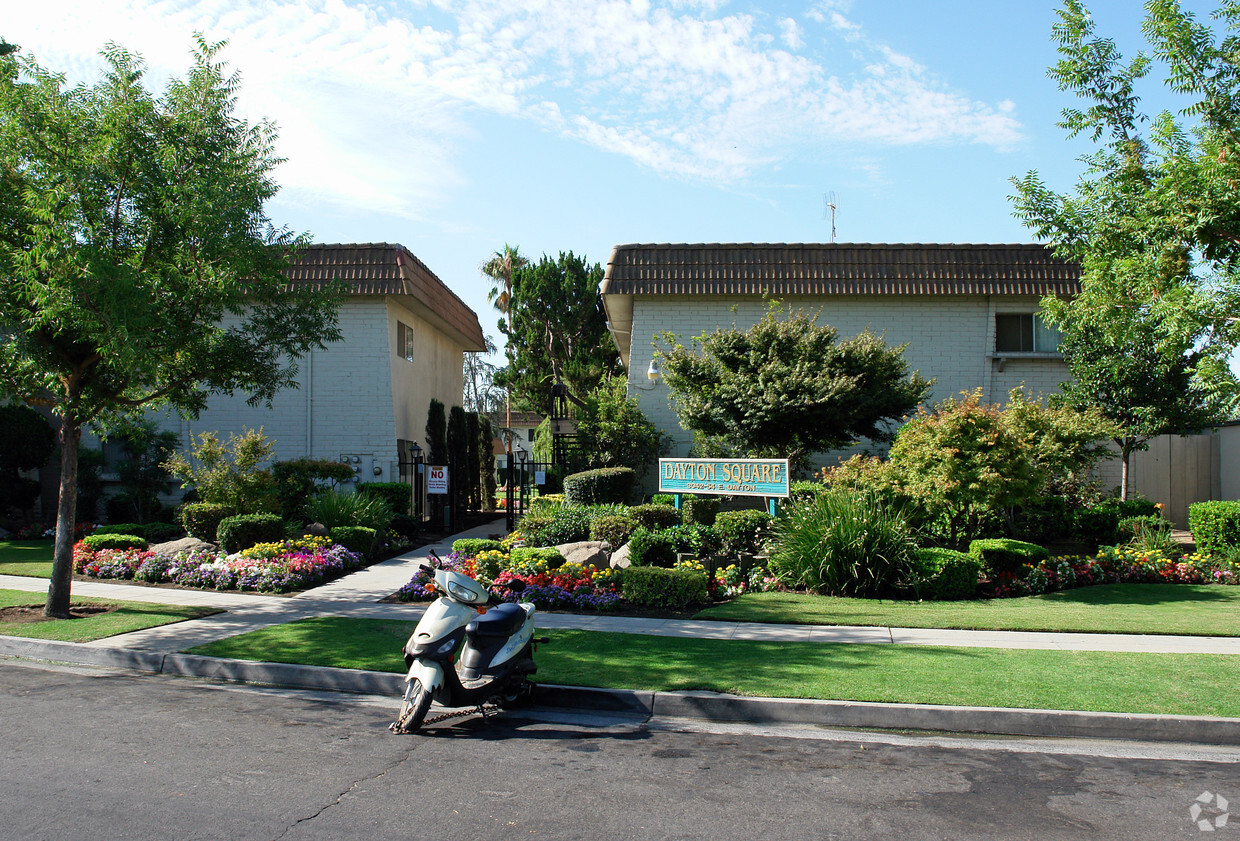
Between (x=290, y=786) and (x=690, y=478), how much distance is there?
980 centimetres

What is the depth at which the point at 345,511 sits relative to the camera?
15.4 metres

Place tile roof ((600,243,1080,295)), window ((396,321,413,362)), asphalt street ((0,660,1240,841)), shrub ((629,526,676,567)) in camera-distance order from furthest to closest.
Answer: window ((396,321,413,362)) → tile roof ((600,243,1080,295)) → shrub ((629,526,676,567)) → asphalt street ((0,660,1240,841))

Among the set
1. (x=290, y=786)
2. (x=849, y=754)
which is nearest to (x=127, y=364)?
(x=290, y=786)

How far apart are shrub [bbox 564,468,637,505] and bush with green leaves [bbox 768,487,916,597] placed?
16.7ft

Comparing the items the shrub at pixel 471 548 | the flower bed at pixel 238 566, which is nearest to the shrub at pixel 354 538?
the flower bed at pixel 238 566

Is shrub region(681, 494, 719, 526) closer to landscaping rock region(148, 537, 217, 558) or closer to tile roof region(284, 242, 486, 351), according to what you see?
landscaping rock region(148, 537, 217, 558)

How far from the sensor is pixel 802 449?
1623 cm

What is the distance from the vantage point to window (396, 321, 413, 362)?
800 inches

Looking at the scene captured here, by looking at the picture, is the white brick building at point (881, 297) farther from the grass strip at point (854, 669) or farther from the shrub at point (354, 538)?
the grass strip at point (854, 669)

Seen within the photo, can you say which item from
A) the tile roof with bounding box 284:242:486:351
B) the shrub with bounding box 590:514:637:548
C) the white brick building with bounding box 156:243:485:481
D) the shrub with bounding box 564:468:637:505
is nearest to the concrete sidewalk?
the shrub with bounding box 590:514:637:548

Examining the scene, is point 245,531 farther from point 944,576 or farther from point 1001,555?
point 1001,555

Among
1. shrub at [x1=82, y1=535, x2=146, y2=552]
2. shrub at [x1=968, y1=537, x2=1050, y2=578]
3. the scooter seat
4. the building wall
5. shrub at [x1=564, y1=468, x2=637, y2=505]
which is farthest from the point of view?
the building wall

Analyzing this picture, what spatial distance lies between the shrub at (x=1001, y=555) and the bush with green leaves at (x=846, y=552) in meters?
1.05

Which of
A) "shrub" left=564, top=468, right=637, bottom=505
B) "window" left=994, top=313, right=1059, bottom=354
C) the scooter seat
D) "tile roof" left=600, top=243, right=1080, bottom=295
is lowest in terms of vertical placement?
the scooter seat
